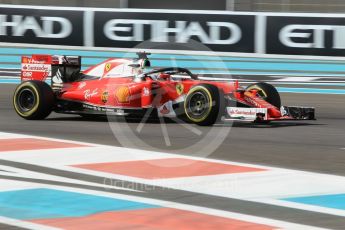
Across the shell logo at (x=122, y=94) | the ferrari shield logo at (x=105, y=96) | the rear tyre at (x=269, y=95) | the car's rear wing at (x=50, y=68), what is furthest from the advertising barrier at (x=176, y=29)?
the shell logo at (x=122, y=94)

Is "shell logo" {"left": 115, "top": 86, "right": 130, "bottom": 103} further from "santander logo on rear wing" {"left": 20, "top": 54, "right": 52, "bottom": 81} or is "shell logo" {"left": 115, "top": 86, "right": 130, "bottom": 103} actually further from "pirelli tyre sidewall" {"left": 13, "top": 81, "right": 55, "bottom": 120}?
"santander logo on rear wing" {"left": 20, "top": 54, "right": 52, "bottom": 81}

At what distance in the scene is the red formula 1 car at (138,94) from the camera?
10797 millimetres

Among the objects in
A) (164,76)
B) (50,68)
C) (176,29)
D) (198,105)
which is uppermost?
(176,29)

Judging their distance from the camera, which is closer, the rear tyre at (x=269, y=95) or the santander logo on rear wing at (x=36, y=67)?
the rear tyre at (x=269, y=95)

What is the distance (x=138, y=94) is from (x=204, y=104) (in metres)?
1.03

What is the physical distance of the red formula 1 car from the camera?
10797 mm

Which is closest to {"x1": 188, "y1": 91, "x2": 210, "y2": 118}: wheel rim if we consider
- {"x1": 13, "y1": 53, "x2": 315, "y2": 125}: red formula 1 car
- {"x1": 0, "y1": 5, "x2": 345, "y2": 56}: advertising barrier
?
{"x1": 13, "y1": 53, "x2": 315, "y2": 125}: red formula 1 car

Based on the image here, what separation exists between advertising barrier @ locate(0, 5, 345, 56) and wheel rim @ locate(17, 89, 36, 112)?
6.40 m

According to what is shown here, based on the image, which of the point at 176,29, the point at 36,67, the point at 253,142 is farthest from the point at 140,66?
the point at 176,29

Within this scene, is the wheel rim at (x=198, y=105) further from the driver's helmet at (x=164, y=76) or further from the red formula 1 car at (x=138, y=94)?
the driver's helmet at (x=164, y=76)

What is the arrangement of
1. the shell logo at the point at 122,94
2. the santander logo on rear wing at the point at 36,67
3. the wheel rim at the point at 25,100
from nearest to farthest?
the shell logo at the point at 122,94
the wheel rim at the point at 25,100
the santander logo on rear wing at the point at 36,67

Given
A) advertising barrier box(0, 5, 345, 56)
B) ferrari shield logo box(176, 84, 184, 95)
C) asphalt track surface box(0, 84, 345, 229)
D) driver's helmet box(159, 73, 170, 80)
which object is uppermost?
advertising barrier box(0, 5, 345, 56)

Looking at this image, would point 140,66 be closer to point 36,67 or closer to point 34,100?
point 34,100

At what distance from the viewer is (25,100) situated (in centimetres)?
1192
